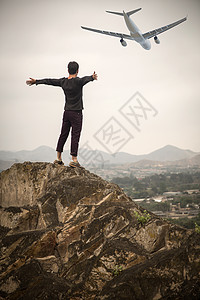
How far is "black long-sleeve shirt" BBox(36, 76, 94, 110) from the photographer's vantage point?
9.12 m

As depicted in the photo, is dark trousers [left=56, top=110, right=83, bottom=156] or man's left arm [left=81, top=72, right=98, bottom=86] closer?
man's left arm [left=81, top=72, right=98, bottom=86]

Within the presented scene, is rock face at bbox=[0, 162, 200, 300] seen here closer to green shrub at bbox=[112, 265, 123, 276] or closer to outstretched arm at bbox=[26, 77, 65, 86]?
green shrub at bbox=[112, 265, 123, 276]

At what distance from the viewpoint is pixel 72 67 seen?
9133 millimetres

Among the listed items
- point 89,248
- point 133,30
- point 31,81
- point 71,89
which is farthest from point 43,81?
point 133,30

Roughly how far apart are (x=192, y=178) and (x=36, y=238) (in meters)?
94.2

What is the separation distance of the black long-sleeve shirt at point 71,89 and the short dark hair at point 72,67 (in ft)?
0.82

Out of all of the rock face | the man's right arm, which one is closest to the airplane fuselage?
the man's right arm

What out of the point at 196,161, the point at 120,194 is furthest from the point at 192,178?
the point at 120,194

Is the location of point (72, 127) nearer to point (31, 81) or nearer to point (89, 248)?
point (31, 81)

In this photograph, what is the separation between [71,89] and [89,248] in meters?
4.74

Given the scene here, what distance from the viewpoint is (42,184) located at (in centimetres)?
912

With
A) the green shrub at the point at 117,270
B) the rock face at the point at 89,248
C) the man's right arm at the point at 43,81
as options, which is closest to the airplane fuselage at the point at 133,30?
the man's right arm at the point at 43,81

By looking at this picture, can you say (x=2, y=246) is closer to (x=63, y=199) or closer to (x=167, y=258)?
(x=63, y=199)

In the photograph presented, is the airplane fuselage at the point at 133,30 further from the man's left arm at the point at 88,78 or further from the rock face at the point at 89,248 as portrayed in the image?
the rock face at the point at 89,248
